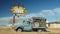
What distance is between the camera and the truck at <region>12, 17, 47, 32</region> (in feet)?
87.5

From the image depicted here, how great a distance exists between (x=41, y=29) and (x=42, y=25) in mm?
625

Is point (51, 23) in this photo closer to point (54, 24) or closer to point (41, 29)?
point (54, 24)

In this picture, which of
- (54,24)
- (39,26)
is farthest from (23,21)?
(54,24)

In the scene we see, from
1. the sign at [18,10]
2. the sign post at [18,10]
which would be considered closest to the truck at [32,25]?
the sign post at [18,10]

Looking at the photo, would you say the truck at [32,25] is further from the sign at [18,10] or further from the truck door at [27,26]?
the sign at [18,10]

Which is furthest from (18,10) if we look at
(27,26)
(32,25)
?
(27,26)

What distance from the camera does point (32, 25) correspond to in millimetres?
27297

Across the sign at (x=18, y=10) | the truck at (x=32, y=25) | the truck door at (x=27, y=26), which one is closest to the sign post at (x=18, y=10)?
the sign at (x=18, y=10)

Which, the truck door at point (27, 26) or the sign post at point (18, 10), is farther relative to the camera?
the sign post at point (18, 10)

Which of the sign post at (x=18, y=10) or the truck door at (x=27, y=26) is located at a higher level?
the sign post at (x=18, y=10)

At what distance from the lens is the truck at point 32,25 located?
26.7 metres

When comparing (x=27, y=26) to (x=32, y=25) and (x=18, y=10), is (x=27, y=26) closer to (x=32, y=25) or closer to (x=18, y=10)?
(x=32, y=25)

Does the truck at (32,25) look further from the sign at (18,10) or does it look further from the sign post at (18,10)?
the sign at (18,10)

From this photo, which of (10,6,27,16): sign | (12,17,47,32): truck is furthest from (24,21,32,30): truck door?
(10,6,27,16): sign
